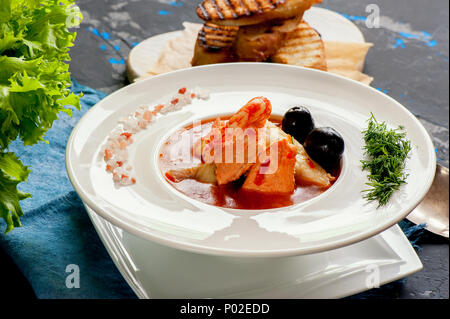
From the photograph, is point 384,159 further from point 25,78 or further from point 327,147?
point 25,78

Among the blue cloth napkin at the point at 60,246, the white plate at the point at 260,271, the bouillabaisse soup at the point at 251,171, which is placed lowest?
the blue cloth napkin at the point at 60,246

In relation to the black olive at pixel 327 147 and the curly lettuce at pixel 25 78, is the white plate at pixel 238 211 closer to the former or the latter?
the black olive at pixel 327 147

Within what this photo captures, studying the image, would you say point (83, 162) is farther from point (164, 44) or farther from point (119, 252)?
point (164, 44)

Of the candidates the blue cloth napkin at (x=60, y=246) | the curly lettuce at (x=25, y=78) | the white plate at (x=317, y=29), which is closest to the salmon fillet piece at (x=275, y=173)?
the blue cloth napkin at (x=60, y=246)

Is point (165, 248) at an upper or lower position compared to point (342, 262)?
lower

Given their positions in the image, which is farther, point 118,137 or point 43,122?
point 118,137

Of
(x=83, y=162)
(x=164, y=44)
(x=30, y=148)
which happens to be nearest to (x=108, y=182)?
(x=83, y=162)

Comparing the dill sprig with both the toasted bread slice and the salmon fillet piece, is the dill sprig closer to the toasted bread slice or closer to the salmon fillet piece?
the salmon fillet piece
